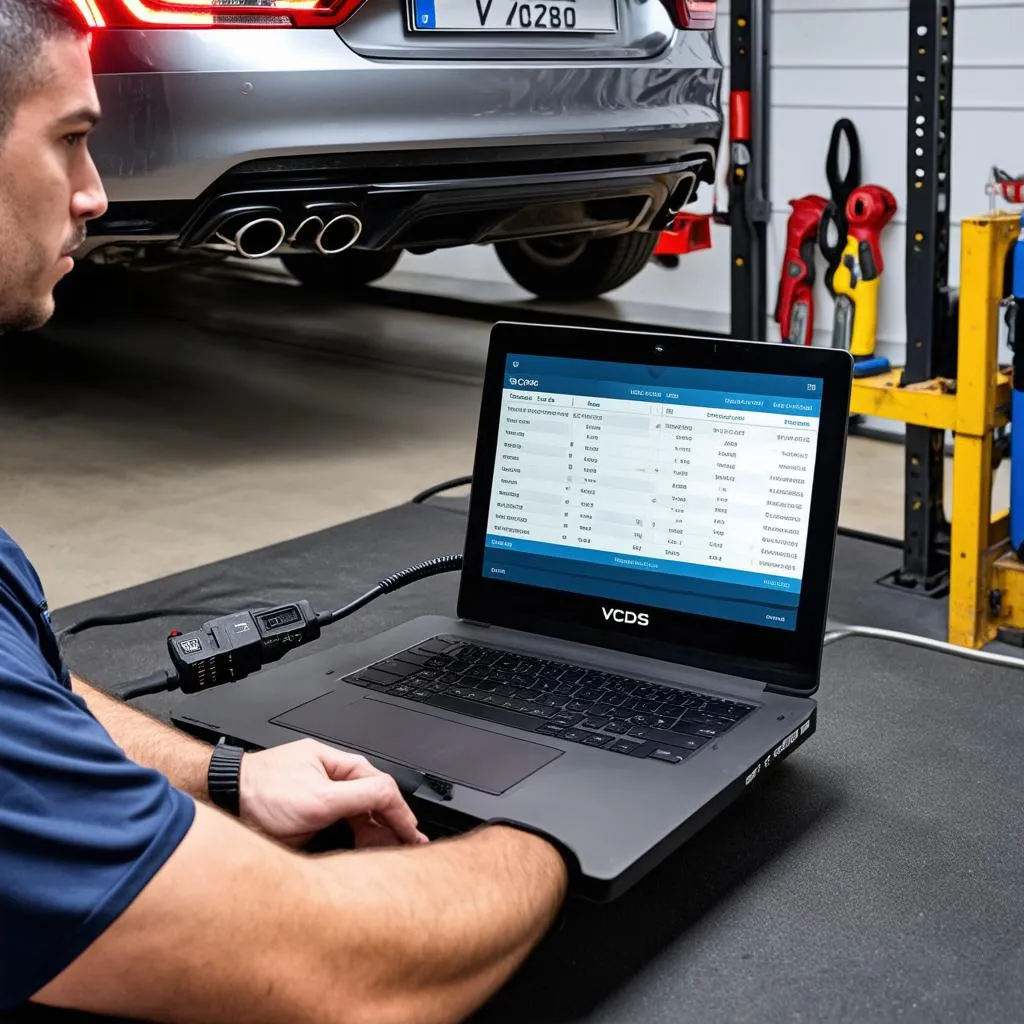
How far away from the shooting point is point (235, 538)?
2.53 m

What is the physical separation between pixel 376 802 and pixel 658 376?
0.59 m

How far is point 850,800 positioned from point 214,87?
149cm

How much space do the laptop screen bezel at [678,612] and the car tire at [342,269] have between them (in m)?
3.57

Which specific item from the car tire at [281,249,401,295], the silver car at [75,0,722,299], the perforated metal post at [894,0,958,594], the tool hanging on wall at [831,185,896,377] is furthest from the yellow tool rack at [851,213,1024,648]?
the car tire at [281,249,401,295]

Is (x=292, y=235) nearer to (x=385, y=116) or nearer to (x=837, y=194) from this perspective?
(x=385, y=116)

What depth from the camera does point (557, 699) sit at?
1230 millimetres

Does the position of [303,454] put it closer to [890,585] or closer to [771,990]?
[890,585]

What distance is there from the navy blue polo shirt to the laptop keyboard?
18.0 inches

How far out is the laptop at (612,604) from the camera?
3.66ft

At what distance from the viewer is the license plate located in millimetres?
2270

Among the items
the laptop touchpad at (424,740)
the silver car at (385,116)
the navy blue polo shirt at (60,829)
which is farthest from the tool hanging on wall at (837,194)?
the navy blue polo shirt at (60,829)

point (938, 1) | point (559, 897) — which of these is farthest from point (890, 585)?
point (559, 897)

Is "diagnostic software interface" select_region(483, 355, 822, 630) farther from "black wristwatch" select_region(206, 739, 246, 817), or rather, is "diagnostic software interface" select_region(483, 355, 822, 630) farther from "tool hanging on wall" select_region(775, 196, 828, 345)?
"tool hanging on wall" select_region(775, 196, 828, 345)

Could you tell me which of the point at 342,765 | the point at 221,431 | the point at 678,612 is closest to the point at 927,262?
the point at 678,612
